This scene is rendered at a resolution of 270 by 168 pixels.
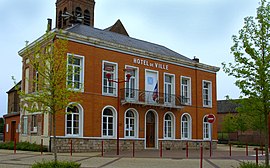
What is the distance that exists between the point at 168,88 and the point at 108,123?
276 inches

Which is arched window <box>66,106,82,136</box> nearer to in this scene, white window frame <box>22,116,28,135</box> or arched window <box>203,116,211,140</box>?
white window frame <box>22,116,28,135</box>

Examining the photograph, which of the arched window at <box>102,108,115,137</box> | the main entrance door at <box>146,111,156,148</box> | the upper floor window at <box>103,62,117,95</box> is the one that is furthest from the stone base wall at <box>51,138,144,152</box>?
the upper floor window at <box>103,62,117,95</box>

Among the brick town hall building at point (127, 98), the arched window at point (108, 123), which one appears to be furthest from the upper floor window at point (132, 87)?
the arched window at point (108, 123)

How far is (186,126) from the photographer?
32062 millimetres

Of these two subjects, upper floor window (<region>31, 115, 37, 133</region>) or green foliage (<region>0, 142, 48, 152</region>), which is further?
upper floor window (<region>31, 115, 37, 133</region>)

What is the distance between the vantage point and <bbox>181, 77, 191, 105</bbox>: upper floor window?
32.2 meters

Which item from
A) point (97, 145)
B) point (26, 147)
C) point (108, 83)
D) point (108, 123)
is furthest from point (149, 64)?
point (26, 147)

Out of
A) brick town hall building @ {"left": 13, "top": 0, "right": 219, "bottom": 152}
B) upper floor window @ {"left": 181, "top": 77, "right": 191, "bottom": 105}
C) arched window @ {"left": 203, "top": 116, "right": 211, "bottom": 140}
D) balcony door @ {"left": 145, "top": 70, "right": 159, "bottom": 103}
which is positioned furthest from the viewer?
arched window @ {"left": 203, "top": 116, "right": 211, "bottom": 140}

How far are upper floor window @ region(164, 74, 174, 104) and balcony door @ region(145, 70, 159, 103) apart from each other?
1240mm

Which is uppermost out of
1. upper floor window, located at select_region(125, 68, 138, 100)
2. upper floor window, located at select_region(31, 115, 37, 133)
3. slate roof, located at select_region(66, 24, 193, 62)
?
slate roof, located at select_region(66, 24, 193, 62)

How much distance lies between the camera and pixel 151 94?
95.3 feet

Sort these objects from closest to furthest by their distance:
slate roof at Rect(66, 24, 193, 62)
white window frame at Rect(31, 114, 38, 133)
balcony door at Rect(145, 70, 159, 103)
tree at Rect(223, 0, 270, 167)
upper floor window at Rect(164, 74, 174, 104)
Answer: tree at Rect(223, 0, 270, 167), white window frame at Rect(31, 114, 38, 133), slate roof at Rect(66, 24, 193, 62), balcony door at Rect(145, 70, 159, 103), upper floor window at Rect(164, 74, 174, 104)

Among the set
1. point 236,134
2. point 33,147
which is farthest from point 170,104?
point 236,134

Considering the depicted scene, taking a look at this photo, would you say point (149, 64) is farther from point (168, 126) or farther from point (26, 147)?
point (26, 147)
